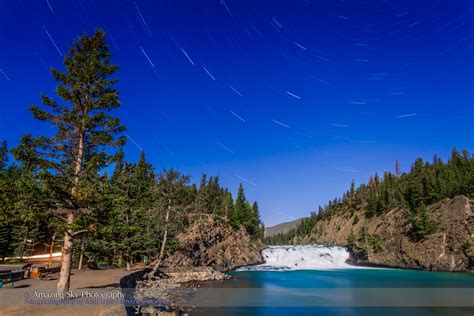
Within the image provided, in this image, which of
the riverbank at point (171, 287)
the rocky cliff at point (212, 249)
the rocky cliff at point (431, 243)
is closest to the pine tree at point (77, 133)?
the riverbank at point (171, 287)

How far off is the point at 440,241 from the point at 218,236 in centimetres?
4340

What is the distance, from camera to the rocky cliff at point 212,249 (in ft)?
160

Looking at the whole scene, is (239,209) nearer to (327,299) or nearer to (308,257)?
(308,257)

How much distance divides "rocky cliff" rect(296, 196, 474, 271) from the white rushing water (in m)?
3.77

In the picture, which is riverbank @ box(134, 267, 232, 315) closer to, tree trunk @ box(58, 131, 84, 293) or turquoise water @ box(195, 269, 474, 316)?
turquoise water @ box(195, 269, 474, 316)

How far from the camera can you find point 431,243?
54.8 meters

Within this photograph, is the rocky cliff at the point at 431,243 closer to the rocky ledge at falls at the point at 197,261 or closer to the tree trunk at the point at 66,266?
the rocky ledge at falls at the point at 197,261

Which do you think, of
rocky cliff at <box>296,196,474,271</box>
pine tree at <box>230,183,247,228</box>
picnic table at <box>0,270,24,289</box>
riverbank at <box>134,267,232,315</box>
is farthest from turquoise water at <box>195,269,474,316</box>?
pine tree at <box>230,183,247,228</box>

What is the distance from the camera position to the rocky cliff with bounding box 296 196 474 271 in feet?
165

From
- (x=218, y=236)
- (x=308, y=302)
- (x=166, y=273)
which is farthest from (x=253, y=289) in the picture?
(x=218, y=236)

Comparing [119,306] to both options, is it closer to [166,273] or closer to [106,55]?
[106,55]

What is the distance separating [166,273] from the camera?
35.0 metres

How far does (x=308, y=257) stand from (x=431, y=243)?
25.2 meters

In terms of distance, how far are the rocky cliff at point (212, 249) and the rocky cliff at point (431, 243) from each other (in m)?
27.2
